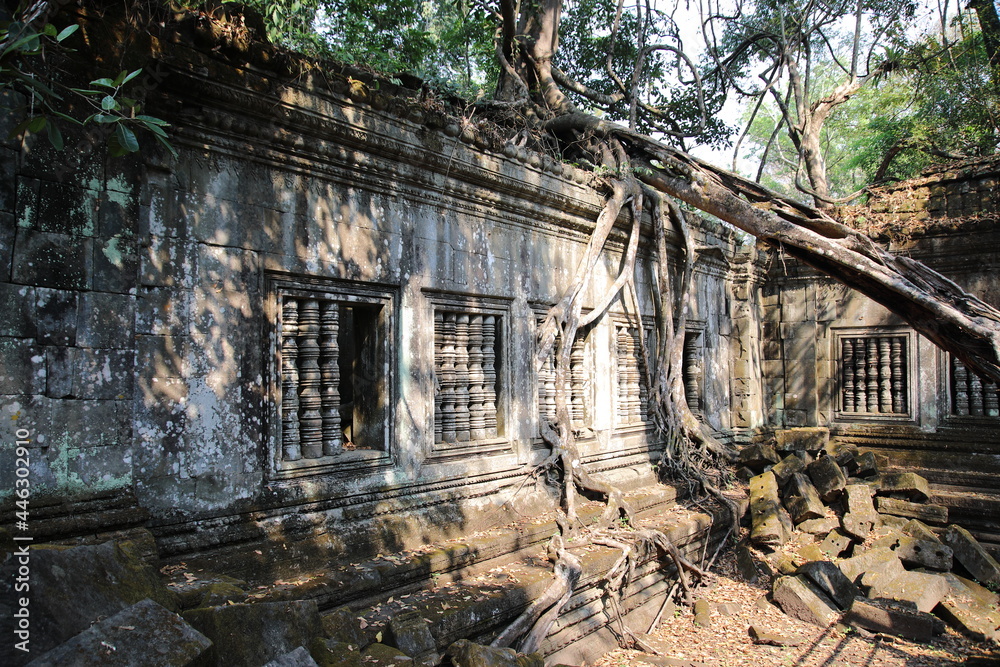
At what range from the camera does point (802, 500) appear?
6.08m

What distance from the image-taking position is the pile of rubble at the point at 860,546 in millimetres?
4816

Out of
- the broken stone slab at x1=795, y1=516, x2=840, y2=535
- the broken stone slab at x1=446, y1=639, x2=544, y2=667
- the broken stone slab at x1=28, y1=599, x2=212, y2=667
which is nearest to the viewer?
the broken stone slab at x1=28, y1=599, x2=212, y2=667

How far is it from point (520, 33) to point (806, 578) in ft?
22.2

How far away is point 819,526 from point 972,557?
121 cm

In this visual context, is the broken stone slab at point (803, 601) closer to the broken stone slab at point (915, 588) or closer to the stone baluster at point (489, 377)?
the broken stone slab at point (915, 588)

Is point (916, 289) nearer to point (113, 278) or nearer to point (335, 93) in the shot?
point (335, 93)

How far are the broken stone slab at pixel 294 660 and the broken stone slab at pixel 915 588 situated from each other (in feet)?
16.0

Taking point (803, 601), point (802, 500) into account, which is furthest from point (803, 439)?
point (803, 601)

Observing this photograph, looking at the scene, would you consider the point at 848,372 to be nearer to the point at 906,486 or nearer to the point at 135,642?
the point at 906,486

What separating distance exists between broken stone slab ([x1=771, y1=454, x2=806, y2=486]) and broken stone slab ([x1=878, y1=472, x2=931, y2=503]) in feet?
2.68

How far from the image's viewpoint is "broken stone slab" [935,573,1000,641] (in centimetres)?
463

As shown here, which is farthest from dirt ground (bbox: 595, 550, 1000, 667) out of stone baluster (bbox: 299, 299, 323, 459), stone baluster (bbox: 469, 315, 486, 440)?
stone baluster (bbox: 299, 299, 323, 459)

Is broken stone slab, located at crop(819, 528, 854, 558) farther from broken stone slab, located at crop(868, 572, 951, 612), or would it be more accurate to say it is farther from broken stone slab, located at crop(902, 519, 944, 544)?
broken stone slab, located at crop(868, 572, 951, 612)

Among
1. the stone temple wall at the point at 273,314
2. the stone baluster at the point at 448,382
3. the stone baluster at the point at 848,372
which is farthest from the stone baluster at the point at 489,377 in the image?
the stone baluster at the point at 848,372
